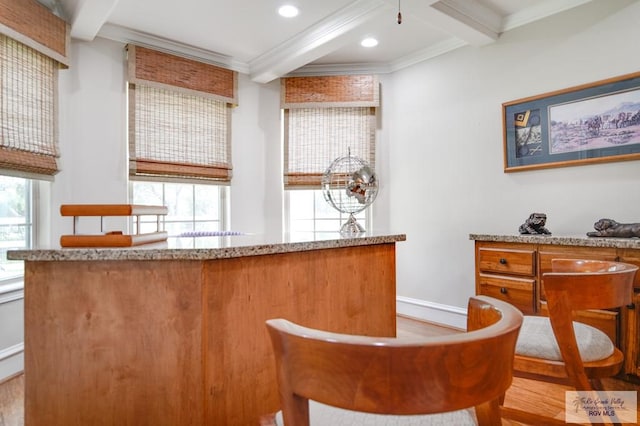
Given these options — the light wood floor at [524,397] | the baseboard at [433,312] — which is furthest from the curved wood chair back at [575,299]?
the baseboard at [433,312]

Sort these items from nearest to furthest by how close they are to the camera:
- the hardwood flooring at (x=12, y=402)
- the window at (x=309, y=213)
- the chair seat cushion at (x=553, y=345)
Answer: the chair seat cushion at (x=553, y=345) < the hardwood flooring at (x=12, y=402) < the window at (x=309, y=213)

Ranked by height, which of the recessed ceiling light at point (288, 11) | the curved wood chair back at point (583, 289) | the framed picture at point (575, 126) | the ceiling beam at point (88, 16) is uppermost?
the recessed ceiling light at point (288, 11)

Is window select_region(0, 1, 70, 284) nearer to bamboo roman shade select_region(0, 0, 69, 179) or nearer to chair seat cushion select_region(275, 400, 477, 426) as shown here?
bamboo roman shade select_region(0, 0, 69, 179)

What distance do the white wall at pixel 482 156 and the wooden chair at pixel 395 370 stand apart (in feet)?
8.54

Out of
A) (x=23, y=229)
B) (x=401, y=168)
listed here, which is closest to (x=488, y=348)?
(x=23, y=229)

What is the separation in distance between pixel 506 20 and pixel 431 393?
3397mm

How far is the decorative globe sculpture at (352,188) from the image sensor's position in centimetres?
211

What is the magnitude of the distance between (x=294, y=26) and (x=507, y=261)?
2.42 m

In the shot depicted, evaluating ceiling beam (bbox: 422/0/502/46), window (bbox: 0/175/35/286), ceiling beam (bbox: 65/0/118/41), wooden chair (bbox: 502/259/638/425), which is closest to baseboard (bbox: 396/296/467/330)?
wooden chair (bbox: 502/259/638/425)

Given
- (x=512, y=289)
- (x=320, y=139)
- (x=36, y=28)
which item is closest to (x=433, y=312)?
(x=512, y=289)

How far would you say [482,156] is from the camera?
331 cm

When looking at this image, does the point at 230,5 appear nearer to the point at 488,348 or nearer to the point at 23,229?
the point at 23,229

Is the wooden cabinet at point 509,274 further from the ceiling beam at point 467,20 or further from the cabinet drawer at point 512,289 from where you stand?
the ceiling beam at point 467,20

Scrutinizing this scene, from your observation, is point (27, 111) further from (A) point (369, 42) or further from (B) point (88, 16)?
(A) point (369, 42)
